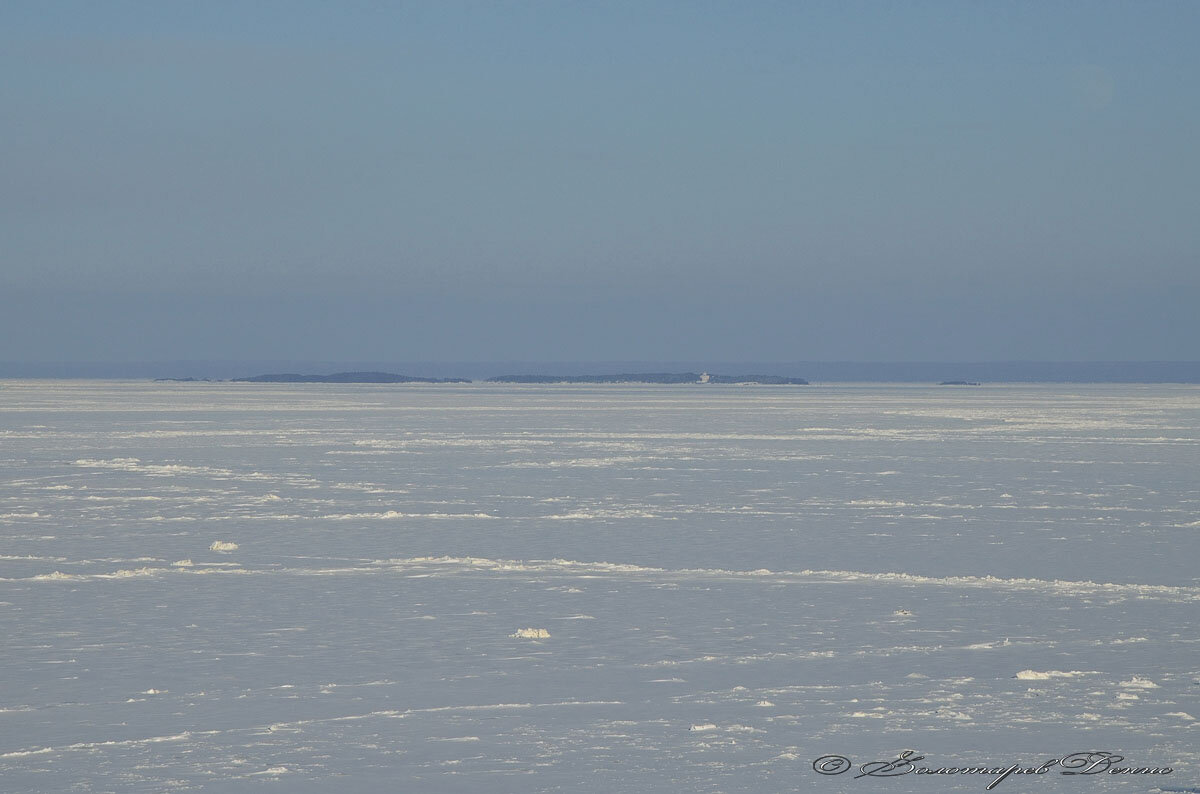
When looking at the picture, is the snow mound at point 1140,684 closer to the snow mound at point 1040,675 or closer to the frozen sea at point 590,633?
the frozen sea at point 590,633

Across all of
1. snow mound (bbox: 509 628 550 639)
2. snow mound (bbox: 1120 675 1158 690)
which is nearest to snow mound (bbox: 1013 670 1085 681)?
snow mound (bbox: 1120 675 1158 690)

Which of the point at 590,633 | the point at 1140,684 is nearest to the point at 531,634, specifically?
the point at 590,633

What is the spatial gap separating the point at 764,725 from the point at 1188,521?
1199 centimetres

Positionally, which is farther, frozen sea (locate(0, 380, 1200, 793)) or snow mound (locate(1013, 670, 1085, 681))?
snow mound (locate(1013, 670, 1085, 681))

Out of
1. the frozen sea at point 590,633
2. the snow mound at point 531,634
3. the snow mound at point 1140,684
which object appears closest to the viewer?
the frozen sea at point 590,633

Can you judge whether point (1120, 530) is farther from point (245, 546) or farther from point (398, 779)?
point (398, 779)

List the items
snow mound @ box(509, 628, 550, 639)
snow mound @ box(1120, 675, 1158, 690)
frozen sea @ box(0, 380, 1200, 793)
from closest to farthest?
frozen sea @ box(0, 380, 1200, 793) → snow mound @ box(1120, 675, 1158, 690) → snow mound @ box(509, 628, 550, 639)

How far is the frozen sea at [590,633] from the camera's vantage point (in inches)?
282

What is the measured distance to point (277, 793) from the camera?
655cm

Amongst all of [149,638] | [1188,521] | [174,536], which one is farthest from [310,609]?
[1188,521]

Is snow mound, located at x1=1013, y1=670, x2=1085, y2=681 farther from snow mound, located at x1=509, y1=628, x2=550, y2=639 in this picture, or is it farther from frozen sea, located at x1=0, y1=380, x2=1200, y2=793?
snow mound, located at x1=509, y1=628, x2=550, y2=639

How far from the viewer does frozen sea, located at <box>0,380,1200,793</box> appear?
7172 millimetres

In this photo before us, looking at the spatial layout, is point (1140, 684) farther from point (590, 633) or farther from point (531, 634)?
point (531, 634)

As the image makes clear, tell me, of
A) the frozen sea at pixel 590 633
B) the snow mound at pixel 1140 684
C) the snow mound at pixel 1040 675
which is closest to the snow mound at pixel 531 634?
the frozen sea at pixel 590 633
